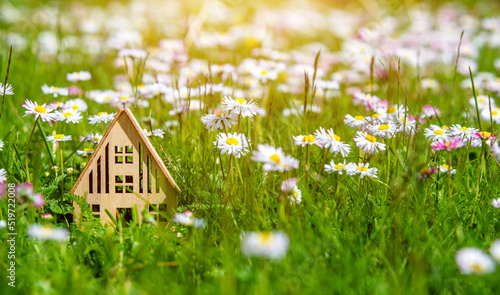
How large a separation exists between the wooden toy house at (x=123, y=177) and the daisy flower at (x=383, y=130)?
2.46ft

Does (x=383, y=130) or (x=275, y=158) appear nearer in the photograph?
(x=275, y=158)

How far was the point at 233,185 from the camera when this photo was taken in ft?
5.00

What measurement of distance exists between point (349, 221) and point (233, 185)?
0.41 metres

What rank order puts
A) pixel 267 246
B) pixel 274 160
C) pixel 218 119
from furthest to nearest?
pixel 218 119 < pixel 274 160 < pixel 267 246

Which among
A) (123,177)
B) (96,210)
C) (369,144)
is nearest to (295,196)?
(369,144)

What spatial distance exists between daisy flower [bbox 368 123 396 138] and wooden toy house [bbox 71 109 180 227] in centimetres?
75

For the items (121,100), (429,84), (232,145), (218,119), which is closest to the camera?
(232,145)

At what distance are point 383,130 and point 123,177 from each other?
0.95 m

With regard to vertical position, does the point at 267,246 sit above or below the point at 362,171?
below

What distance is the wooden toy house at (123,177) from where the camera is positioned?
1.44m

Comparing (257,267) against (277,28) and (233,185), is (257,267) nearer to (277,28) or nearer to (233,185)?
(233,185)

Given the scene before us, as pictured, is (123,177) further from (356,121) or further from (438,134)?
(438,134)

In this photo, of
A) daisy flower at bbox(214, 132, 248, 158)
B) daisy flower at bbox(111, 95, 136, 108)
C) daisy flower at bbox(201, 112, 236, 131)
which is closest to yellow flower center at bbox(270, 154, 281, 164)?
daisy flower at bbox(214, 132, 248, 158)

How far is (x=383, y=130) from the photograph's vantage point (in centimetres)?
160
